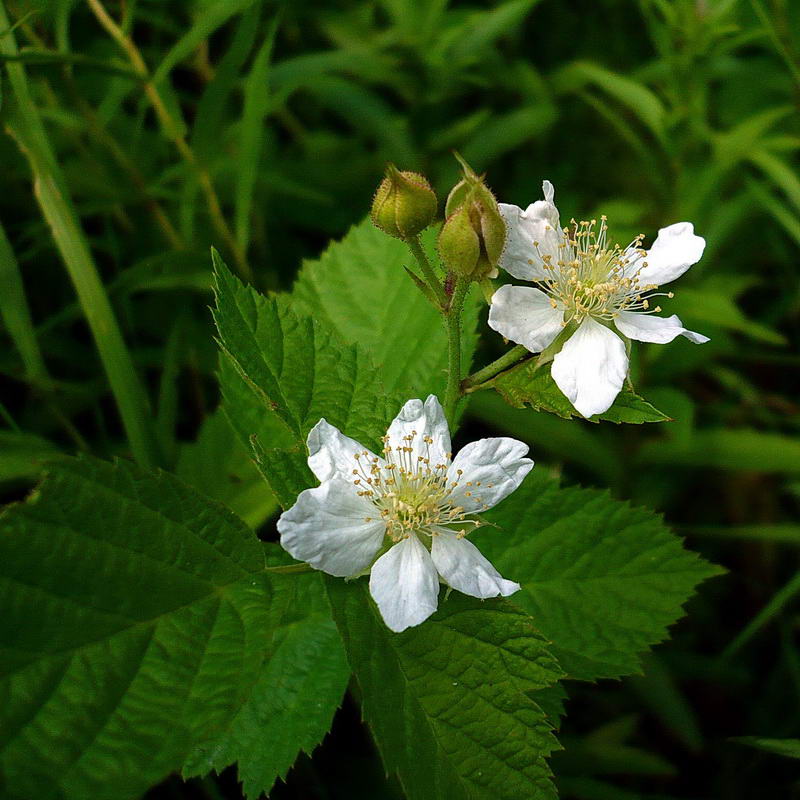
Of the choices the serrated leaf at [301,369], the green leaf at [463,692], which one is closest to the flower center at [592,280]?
the serrated leaf at [301,369]

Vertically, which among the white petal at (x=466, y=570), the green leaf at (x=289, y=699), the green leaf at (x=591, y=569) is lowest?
the green leaf at (x=591, y=569)

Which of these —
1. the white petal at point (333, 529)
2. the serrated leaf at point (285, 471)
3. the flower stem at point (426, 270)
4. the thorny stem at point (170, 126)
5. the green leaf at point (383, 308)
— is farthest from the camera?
the thorny stem at point (170, 126)

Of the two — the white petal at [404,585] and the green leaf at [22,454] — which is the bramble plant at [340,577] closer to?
the white petal at [404,585]

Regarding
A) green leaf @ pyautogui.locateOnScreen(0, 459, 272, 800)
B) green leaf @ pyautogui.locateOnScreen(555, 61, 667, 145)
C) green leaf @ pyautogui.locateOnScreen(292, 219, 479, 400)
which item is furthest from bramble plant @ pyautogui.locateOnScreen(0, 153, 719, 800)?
green leaf @ pyautogui.locateOnScreen(555, 61, 667, 145)

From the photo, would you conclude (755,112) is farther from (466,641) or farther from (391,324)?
(466,641)

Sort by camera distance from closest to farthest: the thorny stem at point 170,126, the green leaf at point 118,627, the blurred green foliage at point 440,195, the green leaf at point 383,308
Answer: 1. the green leaf at point 118,627
2. the green leaf at point 383,308
3. the blurred green foliage at point 440,195
4. the thorny stem at point 170,126

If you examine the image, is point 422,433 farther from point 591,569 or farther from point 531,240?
point 591,569

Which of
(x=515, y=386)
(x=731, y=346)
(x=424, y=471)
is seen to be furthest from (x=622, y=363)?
(x=731, y=346)
